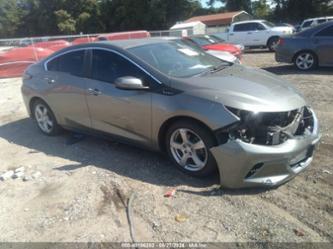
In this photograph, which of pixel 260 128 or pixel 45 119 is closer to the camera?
pixel 260 128

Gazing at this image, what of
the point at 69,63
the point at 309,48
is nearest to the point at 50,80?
the point at 69,63

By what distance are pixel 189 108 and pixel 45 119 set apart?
10.6ft

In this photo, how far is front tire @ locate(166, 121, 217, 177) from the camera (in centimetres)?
397

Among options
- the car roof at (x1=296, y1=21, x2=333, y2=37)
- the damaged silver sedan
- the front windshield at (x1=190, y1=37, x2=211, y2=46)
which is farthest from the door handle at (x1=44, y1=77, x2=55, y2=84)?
the front windshield at (x1=190, y1=37, x2=211, y2=46)

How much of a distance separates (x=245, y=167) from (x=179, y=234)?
96 cm

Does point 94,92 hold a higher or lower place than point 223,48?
higher

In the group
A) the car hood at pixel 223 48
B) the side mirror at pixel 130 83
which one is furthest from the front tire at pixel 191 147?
the car hood at pixel 223 48

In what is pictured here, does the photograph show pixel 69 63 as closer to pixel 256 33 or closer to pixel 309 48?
pixel 309 48

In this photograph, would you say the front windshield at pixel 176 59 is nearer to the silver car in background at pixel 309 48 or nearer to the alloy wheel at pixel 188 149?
the alloy wheel at pixel 188 149

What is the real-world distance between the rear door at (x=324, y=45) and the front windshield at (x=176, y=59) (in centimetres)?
668

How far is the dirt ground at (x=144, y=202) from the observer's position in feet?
11.0

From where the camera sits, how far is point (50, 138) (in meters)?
6.25

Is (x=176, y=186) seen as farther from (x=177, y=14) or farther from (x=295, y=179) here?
(x=177, y=14)

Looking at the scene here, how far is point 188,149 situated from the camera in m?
4.21
